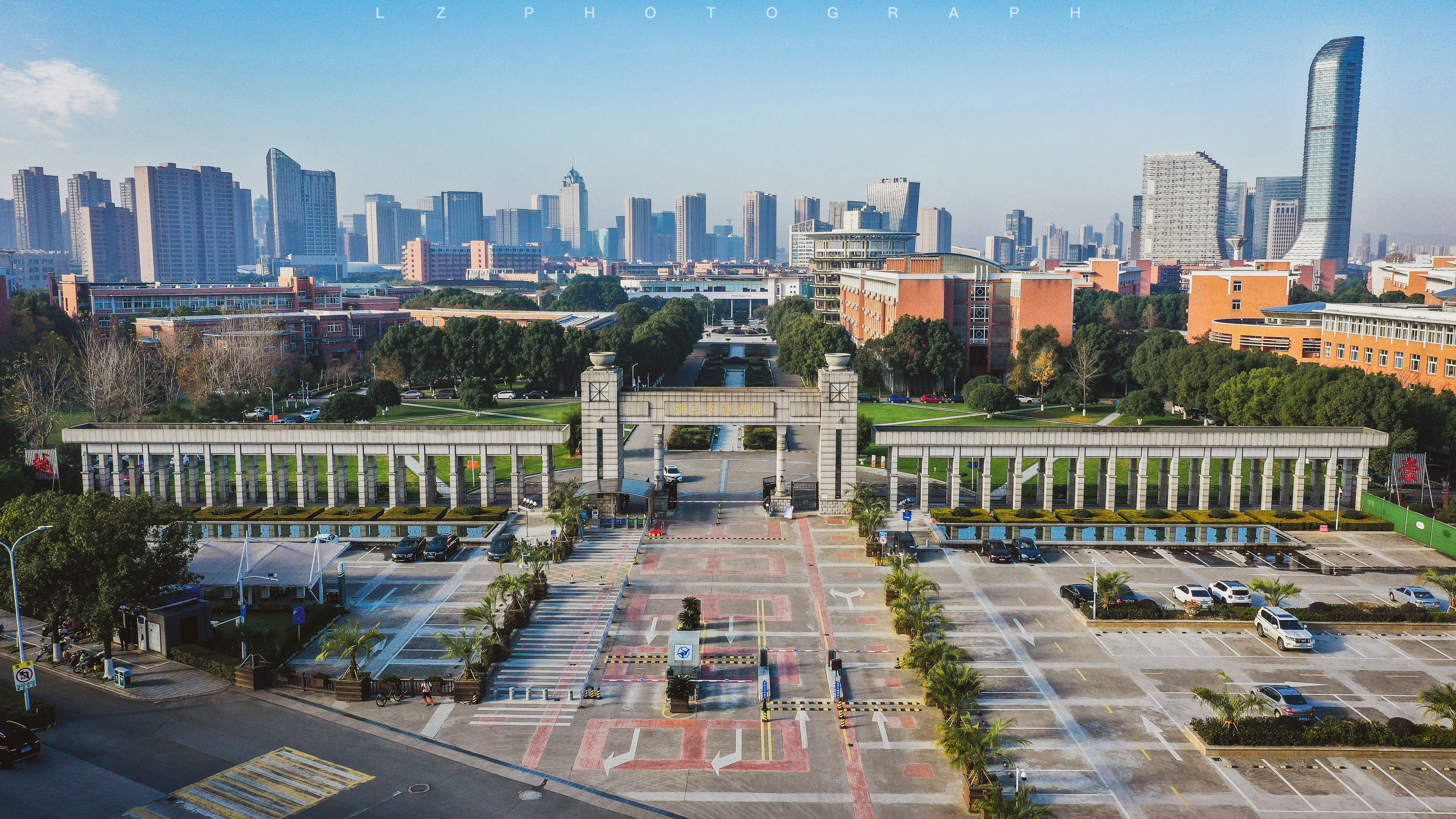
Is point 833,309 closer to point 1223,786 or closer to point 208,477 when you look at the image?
point 208,477

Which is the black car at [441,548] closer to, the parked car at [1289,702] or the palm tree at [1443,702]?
the parked car at [1289,702]

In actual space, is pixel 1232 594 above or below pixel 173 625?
above

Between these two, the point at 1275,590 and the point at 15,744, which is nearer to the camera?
the point at 15,744

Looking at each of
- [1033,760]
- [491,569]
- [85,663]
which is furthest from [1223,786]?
[85,663]

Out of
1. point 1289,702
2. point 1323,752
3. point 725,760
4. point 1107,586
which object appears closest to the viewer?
point 725,760

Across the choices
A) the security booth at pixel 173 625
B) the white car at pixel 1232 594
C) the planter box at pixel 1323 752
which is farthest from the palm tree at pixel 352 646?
the white car at pixel 1232 594

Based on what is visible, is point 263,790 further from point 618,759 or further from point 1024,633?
point 1024,633

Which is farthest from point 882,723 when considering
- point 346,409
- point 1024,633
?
point 346,409
